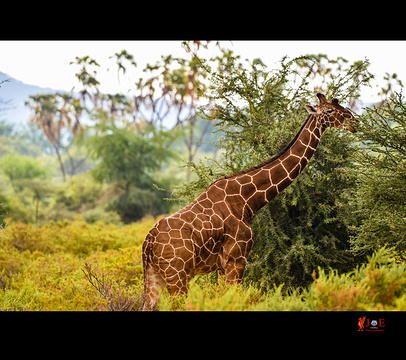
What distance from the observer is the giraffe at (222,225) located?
4246 millimetres

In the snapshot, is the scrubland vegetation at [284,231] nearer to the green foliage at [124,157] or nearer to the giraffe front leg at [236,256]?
the giraffe front leg at [236,256]

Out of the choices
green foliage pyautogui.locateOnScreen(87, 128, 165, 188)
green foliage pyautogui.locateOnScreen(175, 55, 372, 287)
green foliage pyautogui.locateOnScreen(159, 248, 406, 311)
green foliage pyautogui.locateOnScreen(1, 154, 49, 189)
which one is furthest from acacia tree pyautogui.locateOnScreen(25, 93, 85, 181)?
green foliage pyautogui.locateOnScreen(159, 248, 406, 311)

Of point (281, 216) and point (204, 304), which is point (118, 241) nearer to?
point (281, 216)

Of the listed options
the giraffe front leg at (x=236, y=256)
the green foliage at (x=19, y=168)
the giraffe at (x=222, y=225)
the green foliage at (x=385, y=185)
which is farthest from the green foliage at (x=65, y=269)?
the green foliage at (x=19, y=168)

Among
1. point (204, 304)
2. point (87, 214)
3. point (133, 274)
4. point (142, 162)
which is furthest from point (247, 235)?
point (142, 162)

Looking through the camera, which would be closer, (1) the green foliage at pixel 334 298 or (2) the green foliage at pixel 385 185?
(1) the green foliage at pixel 334 298

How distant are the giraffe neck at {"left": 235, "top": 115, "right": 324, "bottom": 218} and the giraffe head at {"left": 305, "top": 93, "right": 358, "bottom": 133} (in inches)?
5.8

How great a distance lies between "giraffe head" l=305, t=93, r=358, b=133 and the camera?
16.2 ft

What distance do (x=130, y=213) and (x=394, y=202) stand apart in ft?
49.5

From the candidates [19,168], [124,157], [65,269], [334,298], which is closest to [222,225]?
[334,298]

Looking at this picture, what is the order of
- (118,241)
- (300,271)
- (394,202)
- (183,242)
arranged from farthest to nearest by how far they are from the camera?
(118,241) < (300,271) < (394,202) < (183,242)

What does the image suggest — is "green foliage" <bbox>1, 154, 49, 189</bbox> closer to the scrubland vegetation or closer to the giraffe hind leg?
the scrubland vegetation
